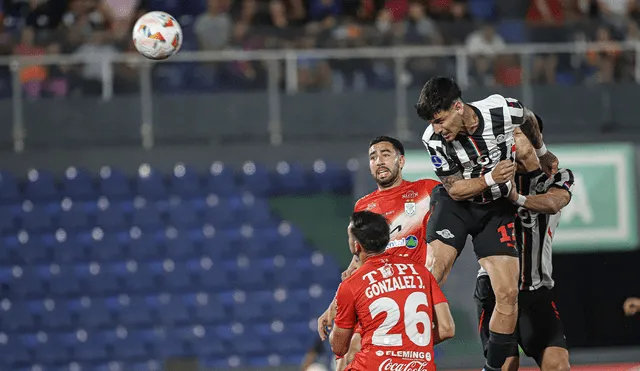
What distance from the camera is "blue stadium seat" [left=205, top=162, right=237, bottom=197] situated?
39.5 ft

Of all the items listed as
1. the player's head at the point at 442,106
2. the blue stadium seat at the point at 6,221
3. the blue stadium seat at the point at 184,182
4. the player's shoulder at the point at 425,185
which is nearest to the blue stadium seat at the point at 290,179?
the blue stadium seat at the point at 184,182

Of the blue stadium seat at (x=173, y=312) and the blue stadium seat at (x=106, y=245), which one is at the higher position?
the blue stadium seat at (x=106, y=245)

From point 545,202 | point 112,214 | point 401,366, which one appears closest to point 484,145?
point 545,202

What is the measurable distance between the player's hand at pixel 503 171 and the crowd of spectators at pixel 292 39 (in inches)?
213

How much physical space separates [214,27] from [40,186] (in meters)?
2.65

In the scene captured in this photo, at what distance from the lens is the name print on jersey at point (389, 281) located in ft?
17.5

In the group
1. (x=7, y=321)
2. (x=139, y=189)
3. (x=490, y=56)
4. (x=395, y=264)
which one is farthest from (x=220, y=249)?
(x=395, y=264)

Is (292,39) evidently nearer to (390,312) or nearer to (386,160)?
(386,160)

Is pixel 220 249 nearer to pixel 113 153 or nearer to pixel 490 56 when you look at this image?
pixel 113 153

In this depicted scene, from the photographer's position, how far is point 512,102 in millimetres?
6492

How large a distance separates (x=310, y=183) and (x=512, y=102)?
590 cm

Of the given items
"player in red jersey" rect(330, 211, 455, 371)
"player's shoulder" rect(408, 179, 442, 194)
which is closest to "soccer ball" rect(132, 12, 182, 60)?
"player's shoulder" rect(408, 179, 442, 194)

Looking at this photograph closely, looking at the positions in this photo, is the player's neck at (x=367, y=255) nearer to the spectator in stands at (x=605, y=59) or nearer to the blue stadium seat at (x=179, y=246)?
the blue stadium seat at (x=179, y=246)

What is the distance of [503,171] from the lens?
6250 mm
